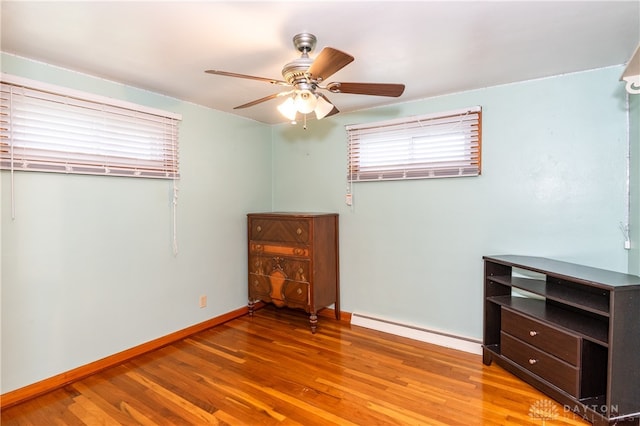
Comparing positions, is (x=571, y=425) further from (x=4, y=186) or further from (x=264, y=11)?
(x=4, y=186)

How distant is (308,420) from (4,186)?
2.32m

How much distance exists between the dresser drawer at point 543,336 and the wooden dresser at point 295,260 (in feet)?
5.15

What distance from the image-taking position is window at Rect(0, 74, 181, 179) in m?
2.03

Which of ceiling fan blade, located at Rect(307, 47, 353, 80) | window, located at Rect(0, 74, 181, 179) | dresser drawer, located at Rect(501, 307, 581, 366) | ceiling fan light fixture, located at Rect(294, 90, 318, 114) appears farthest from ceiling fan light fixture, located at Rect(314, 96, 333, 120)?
dresser drawer, located at Rect(501, 307, 581, 366)

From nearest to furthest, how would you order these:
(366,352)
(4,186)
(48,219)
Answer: (4,186) → (48,219) → (366,352)

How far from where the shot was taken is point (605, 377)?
1.89m

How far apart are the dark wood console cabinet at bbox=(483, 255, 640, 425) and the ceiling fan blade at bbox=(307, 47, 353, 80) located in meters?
1.78

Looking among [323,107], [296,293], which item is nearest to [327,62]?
[323,107]

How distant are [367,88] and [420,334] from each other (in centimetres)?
223

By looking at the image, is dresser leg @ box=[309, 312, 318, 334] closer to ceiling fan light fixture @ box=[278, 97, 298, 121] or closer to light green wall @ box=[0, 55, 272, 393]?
light green wall @ box=[0, 55, 272, 393]

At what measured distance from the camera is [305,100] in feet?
5.81

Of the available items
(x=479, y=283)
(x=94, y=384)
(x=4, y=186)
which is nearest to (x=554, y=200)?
(x=479, y=283)

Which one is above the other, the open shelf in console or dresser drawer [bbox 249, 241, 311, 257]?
dresser drawer [bbox 249, 241, 311, 257]

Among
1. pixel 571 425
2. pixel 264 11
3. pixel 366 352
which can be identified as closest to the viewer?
pixel 264 11
